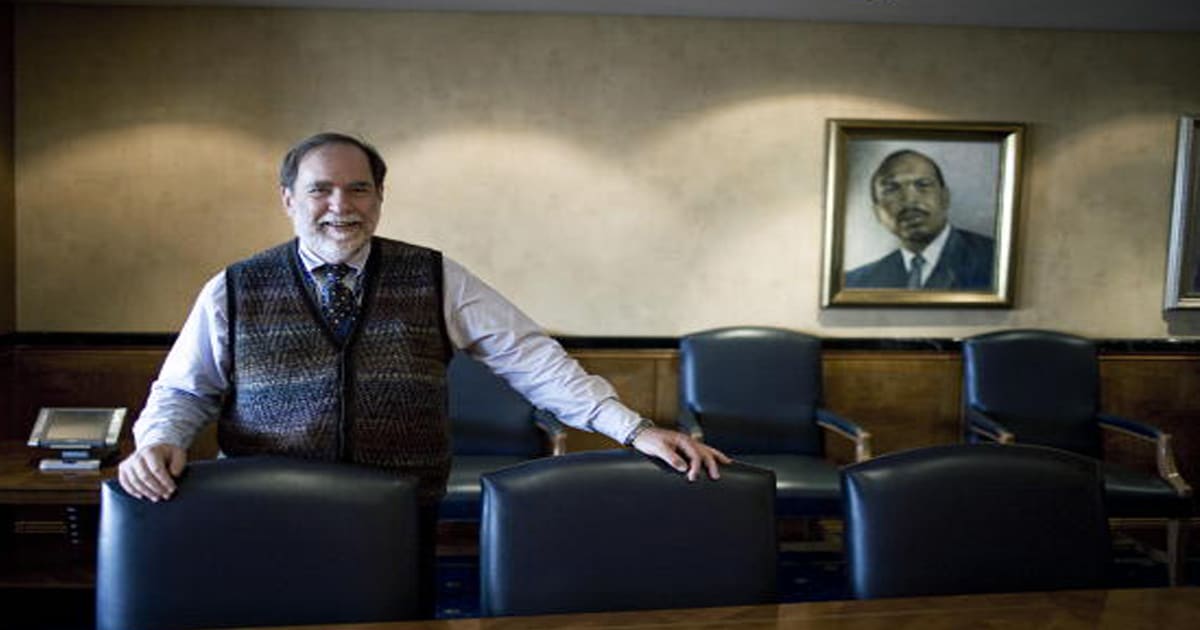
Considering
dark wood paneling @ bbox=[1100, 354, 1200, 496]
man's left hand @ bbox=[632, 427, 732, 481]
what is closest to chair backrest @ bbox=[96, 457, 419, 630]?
man's left hand @ bbox=[632, 427, 732, 481]

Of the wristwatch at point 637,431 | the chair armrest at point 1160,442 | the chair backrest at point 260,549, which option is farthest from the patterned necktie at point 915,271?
the chair backrest at point 260,549

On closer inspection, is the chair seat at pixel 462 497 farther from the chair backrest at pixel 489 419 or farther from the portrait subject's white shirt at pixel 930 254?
the portrait subject's white shirt at pixel 930 254

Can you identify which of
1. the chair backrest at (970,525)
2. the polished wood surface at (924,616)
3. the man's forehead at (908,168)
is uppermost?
the man's forehead at (908,168)

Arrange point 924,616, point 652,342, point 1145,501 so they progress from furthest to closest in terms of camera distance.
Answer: point 652,342 → point 1145,501 → point 924,616

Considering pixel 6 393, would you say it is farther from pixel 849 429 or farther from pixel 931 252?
pixel 931 252

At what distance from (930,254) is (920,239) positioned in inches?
2.4

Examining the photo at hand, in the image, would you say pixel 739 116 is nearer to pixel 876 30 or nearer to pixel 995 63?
pixel 876 30

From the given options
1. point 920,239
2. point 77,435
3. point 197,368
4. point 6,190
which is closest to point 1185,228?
point 920,239

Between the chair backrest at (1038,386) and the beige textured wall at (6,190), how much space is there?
9.68 ft

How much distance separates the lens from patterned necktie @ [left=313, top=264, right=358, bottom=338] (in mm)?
1384

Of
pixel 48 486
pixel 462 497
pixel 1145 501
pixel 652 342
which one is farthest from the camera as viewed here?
pixel 652 342

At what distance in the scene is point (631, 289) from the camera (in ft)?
9.84

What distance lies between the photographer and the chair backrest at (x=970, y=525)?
1.27 metres

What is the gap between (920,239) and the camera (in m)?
3.04
